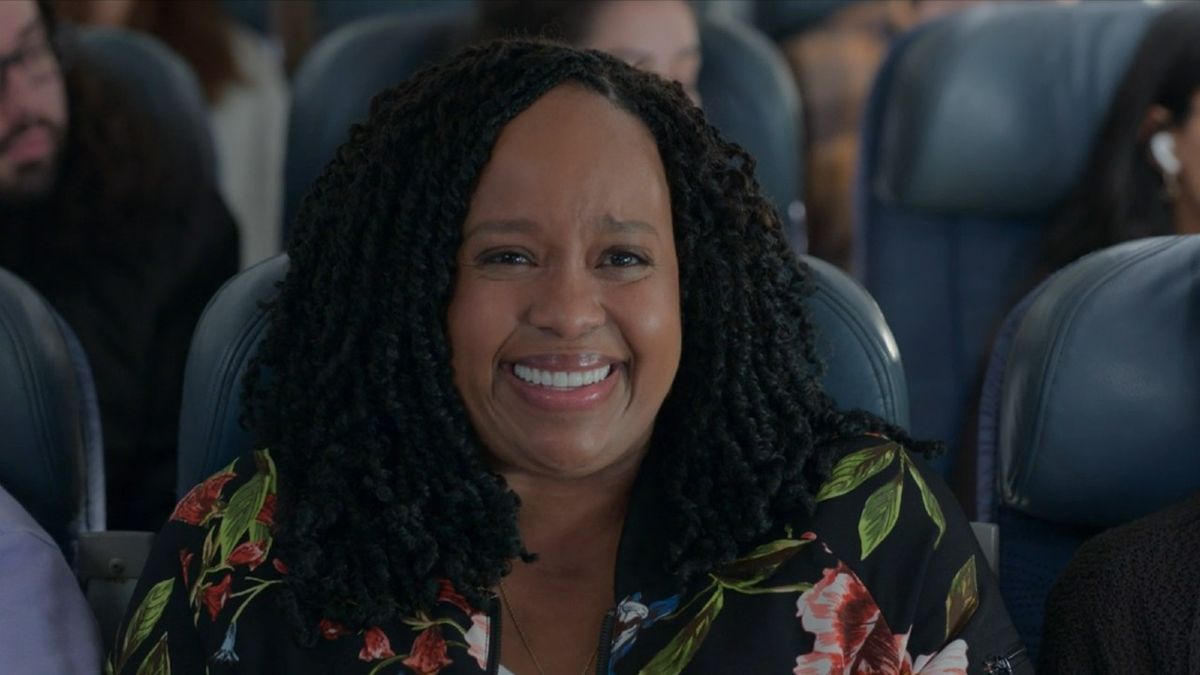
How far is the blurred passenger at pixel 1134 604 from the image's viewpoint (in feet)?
4.61

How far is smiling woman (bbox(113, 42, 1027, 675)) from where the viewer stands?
1.36m

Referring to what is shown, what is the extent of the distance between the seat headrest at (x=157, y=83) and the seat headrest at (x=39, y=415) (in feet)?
2.88

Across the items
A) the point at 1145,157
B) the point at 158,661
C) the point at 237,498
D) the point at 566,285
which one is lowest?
the point at 158,661

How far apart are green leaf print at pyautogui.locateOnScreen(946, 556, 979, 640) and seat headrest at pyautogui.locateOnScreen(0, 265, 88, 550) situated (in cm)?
75

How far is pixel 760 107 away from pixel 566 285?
126cm

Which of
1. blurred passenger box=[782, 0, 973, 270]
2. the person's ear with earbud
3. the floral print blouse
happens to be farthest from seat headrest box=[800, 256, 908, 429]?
blurred passenger box=[782, 0, 973, 270]

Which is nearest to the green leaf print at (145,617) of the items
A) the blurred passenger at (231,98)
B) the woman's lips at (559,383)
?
the woman's lips at (559,383)

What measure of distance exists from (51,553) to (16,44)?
3.26ft

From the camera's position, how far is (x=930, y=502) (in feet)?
4.67

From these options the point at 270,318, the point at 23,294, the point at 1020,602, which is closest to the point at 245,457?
the point at 270,318

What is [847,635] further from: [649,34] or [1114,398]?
[649,34]

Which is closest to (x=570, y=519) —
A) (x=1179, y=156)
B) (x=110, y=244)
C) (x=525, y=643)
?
(x=525, y=643)

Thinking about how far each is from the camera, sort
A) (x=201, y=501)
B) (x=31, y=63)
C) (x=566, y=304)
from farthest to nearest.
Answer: (x=31, y=63), (x=201, y=501), (x=566, y=304)

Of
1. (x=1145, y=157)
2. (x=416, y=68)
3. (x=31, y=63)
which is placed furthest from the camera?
(x=1145, y=157)
